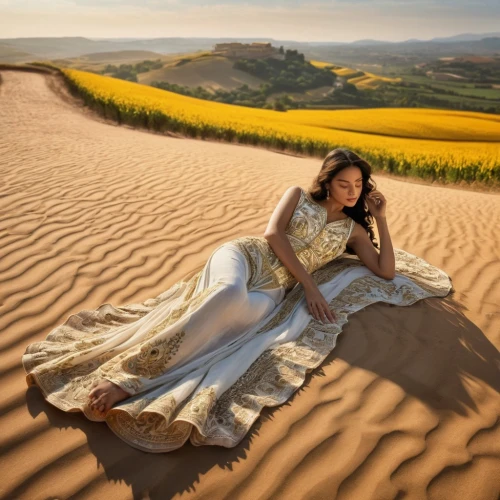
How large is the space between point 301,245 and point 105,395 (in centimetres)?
192

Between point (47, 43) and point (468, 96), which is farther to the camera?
point (47, 43)

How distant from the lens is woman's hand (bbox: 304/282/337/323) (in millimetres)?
3363

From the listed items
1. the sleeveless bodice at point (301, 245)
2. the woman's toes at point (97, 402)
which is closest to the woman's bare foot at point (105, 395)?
the woman's toes at point (97, 402)

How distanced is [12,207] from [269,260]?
4.16 metres

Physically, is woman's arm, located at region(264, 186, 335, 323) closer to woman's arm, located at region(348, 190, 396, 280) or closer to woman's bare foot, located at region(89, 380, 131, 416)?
woman's arm, located at region(348, 190, 396, 280)

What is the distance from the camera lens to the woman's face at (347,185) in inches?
137

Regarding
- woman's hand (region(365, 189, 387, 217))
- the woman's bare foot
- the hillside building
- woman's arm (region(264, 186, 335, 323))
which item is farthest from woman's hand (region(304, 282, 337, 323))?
the hillside building

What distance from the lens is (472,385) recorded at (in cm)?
295

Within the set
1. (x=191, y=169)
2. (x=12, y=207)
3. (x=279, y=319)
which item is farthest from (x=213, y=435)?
(x=191, y=169)

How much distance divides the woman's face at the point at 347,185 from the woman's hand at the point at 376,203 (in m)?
0.35

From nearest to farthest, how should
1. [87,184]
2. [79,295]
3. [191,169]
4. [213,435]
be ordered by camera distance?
[213,435]
[79,295]
[87,184]
[191,169]

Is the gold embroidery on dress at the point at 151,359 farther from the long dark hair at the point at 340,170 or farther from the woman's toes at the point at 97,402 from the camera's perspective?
the long dark hair at the point at 340,170

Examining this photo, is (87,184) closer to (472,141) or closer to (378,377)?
(378,377)

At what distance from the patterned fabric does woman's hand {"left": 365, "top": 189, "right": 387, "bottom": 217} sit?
242 mm
